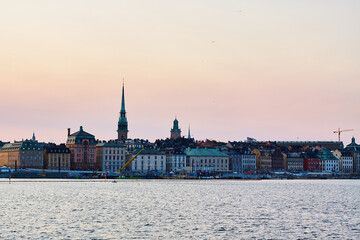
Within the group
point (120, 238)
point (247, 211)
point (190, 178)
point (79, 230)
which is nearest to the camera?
point (120, 238)

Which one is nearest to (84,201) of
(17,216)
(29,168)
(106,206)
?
(106,206)

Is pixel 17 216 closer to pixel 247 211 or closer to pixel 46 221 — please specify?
pixel 46 221

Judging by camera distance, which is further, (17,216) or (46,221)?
(17,216)

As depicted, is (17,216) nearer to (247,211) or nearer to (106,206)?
(106,206)

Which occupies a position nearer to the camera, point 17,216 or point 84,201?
point 17,216

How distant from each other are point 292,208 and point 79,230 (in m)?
25.5

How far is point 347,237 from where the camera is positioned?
43.0m

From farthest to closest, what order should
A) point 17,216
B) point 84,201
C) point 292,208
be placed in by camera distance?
point 84,201
point 292,208
point 17,216

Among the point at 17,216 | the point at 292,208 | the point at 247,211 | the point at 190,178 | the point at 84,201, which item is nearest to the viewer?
the point at 17,216

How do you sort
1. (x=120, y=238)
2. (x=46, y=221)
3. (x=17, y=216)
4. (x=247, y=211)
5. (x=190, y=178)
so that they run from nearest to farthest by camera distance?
(x=120, y=238), (x=46, y=221), (x=17, y=216), (x=247, y=211), (x=190, y=178)

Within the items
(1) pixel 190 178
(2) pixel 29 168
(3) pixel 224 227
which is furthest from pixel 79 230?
(2) pixel 29 168

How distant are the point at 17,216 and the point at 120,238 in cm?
1561

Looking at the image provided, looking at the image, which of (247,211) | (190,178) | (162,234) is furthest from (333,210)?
(190,178)

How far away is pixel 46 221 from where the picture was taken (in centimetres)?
5094
